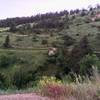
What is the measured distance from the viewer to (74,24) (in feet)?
379

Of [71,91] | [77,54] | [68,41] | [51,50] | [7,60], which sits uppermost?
[71,91]

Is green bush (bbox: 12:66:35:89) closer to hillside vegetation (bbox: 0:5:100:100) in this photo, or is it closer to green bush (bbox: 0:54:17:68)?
hillside vegetation (bbox: 0:5:100:100)

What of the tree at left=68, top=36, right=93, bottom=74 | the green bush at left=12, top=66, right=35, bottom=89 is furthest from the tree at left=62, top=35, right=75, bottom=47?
the green bush at left=12, top=66, right=35, bottom=89

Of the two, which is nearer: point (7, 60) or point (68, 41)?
point (7, 60)

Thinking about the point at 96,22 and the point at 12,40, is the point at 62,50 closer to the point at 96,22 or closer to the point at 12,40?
the point at 12,40

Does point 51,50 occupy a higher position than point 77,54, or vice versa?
point 77,54

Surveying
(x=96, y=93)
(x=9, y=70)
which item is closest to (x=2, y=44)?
(x=9, y=70)

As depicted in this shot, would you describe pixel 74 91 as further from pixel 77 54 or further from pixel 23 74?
pixel 77 54

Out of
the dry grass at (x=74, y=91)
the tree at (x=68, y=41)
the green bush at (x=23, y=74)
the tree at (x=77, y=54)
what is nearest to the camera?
the dry grass at (x=74, y=91)

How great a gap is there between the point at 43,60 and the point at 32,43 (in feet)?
53.8

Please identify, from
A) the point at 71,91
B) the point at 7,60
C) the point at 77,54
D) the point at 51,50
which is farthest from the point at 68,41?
the point at 71,91

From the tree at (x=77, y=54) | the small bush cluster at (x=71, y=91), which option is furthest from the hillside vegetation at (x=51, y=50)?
the small bush cluster at (x=71, y=91)

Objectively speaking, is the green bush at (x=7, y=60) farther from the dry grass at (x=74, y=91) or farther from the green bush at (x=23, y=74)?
the dry grass at (x=74, y=91)

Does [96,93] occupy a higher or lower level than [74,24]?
higher
